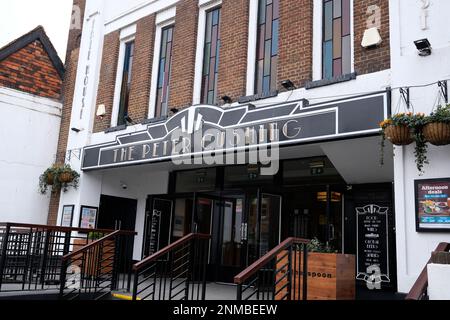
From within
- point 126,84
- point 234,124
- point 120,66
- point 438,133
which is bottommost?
point 438,133

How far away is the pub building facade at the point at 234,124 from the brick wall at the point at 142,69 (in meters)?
0.04

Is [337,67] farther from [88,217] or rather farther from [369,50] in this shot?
[88,217]

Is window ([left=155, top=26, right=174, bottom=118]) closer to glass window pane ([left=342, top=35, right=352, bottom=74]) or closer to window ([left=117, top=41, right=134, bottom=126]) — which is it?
window ([left=117, top=41, right=134, bottom=126])

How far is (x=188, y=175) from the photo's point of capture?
1091 cm

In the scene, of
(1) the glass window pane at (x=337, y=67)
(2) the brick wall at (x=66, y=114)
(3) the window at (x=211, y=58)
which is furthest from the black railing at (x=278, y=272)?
(2) the brick wall at (x=66, y=114)

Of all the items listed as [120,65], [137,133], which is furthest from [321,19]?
[120,65]

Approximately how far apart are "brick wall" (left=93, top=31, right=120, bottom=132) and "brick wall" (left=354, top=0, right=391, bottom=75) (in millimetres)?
6287

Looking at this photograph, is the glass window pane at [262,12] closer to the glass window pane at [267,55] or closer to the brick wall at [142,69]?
the glass window pane at [267,55]

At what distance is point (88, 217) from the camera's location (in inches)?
432

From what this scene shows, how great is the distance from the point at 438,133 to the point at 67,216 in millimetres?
8561

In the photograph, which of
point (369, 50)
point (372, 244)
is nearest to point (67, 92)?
point (369, 50)

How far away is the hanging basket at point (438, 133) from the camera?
527 cm

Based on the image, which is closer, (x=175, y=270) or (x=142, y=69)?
(x=175, y=270)
